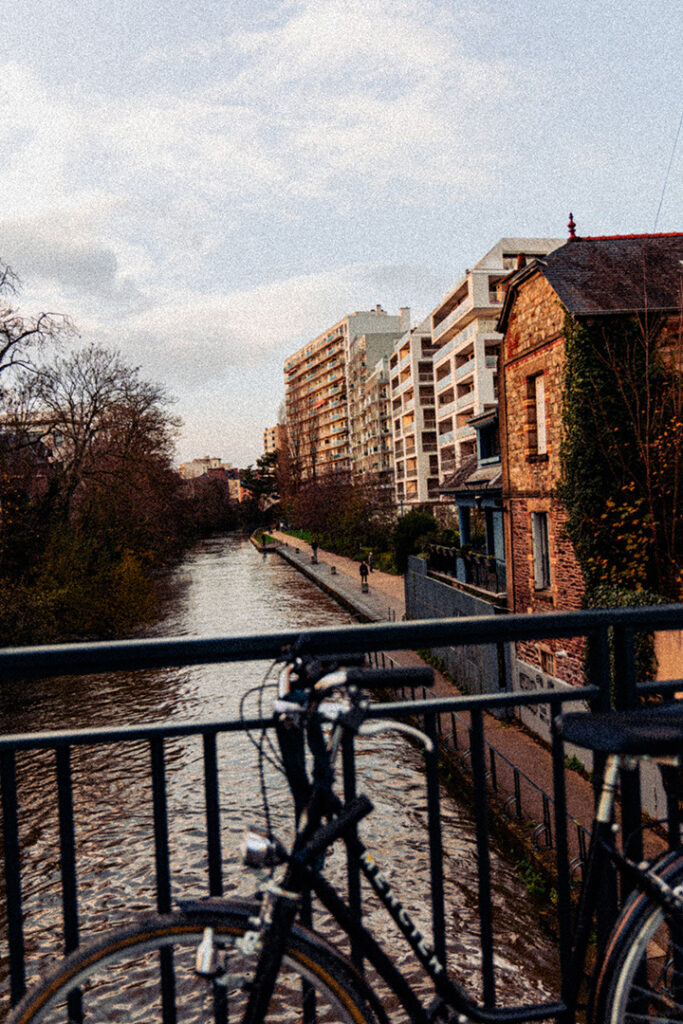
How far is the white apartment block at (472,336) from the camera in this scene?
1768 inches

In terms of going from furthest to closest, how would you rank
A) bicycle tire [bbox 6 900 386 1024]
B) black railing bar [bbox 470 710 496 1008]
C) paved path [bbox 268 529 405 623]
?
paved path [bbox 268 529 405 623] < black railing bar [bbox 470 710 496 1008] < bicycle tire [bbox 6 900 386 1024]

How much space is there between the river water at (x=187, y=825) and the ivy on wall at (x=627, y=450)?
19.1 ft

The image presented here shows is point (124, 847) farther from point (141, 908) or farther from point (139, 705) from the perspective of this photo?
point (139, 705)

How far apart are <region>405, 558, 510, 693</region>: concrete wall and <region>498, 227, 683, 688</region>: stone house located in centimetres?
59

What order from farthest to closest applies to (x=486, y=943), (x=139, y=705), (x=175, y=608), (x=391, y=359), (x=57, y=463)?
(x=391, y=359) < (x=175, y=608) < (x=57, y=463) < (x=139, y=705) < (x=486, y=943)

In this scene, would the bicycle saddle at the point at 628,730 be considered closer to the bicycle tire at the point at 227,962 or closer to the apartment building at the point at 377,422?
the bicycle tire at the point at 227,962

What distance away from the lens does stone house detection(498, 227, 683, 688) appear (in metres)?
15.5

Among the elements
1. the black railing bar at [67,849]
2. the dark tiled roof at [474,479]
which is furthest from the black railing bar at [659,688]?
the dark tiled roof at [474,479]

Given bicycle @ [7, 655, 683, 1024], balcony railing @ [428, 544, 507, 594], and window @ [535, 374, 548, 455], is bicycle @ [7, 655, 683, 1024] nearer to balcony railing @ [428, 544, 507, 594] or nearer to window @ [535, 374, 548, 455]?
window @ [535, 374, 548, 455]

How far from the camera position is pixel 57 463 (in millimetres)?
31672

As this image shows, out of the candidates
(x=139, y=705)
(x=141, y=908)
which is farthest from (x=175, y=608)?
(x=141, y=908)

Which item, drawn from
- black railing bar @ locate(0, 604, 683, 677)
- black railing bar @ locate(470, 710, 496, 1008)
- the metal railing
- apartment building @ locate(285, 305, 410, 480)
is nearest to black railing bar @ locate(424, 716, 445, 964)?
the metal railing

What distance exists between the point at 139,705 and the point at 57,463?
553 inches

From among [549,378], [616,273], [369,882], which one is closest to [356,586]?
[549,378]
